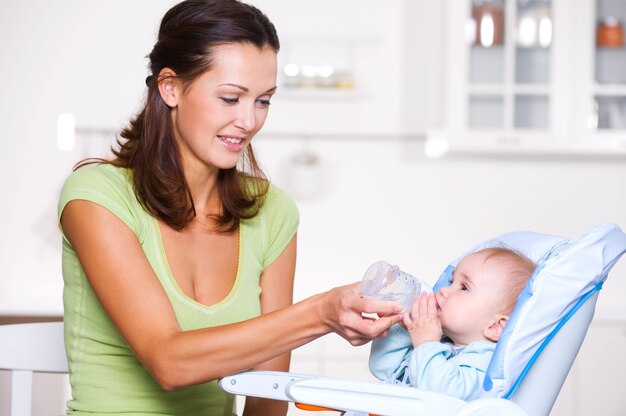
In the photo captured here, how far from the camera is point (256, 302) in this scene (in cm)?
177

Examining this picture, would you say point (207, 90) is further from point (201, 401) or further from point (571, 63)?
point (571, 63)

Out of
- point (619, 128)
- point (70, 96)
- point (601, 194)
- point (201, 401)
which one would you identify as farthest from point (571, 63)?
point (201, 401)

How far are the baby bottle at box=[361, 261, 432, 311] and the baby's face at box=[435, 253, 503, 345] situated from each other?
64mm

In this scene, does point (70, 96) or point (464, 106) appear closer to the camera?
point (464, 106)

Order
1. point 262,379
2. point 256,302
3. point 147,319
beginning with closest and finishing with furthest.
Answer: point 262,379, point 147,319, point 256,302

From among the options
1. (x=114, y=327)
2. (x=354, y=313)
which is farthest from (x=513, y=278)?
(x=114, y=327)

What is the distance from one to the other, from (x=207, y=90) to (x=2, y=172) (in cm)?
212

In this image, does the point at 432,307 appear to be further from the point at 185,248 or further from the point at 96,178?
the point at 96,178

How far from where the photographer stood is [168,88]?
5.68ft

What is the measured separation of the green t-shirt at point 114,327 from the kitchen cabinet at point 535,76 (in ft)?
5.86

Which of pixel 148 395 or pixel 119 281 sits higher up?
pixel 119 281

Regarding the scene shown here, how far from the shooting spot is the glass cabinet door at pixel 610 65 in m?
3.34

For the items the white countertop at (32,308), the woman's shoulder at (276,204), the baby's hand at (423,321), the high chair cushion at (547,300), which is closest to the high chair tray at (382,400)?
the high chair cushion at (547,300)

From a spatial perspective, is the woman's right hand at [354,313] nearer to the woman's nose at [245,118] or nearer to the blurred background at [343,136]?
the woman's nose at [245,118]
